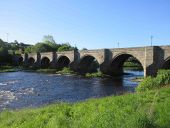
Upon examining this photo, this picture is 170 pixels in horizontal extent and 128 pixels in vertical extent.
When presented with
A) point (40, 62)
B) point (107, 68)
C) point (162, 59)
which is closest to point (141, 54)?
point (162, 59)

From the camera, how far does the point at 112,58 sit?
66938 millimetres

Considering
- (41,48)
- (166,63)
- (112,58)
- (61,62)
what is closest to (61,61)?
(61,62)

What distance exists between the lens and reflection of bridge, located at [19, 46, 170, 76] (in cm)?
5312

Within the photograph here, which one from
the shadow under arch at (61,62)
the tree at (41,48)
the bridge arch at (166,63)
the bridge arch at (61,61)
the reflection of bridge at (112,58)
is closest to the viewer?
the bridge arch at (166,63)

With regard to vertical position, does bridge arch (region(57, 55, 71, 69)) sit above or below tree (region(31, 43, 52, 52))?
below

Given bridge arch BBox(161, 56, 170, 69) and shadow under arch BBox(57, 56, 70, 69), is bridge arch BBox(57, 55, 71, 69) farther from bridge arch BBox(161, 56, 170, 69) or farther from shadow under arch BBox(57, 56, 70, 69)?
bridge arch BBox(161, 56, 170, 69)

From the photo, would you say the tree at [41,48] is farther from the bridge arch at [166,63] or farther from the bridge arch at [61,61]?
the bridge arch at [166,63]

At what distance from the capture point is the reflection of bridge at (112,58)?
5312cm

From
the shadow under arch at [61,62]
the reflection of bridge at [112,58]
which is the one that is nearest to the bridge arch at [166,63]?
the reflection of bridge at [112,58]

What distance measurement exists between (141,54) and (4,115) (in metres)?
41.5

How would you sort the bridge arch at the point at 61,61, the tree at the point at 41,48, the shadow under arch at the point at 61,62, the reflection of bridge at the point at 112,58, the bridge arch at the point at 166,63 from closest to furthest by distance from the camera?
the bridge arch at the point at 166,63
the reflection of bridge at the point at 112,58
the bridge arch at the point at 61,61
the shadow under arch at the point at 61,62
the tree at the point at 41,48

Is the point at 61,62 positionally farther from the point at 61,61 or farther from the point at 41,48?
the point at 41,48

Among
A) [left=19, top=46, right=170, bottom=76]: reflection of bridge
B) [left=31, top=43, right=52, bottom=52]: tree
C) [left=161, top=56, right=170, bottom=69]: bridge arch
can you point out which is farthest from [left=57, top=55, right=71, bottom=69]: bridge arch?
[left=161, top=56, right=170, bottom=69]: bridge arch

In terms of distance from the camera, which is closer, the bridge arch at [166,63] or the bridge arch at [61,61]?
the bridge arch at [166,63]
